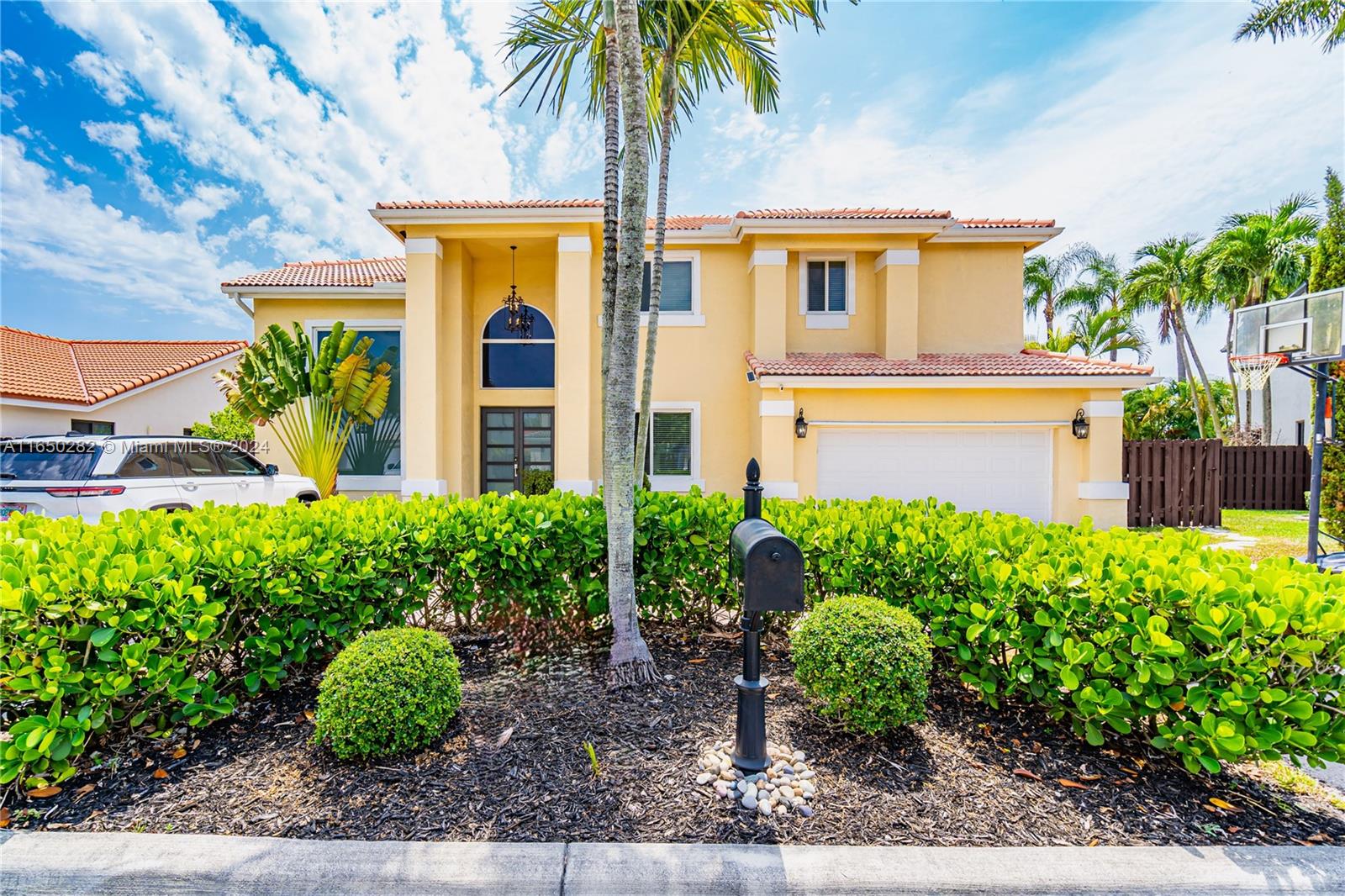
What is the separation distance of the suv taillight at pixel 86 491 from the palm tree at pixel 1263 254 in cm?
2726

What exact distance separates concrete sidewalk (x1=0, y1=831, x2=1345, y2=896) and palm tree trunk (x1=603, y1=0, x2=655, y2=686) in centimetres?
154

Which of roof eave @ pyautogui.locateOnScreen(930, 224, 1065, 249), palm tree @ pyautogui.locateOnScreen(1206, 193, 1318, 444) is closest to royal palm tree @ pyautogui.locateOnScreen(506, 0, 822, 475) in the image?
roof eave @ pyautogui.locateOnScreen(930, 224, 1065, 249)

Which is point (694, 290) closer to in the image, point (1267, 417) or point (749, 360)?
point (749, 360)

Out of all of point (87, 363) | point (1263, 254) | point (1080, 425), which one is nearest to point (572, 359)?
point (1080, 425)

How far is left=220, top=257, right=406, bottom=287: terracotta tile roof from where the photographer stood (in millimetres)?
11727

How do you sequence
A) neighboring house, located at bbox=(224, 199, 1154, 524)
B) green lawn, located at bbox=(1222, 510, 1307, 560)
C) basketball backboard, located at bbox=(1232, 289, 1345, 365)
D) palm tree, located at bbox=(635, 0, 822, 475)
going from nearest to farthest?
palm tree, located at bbox=(635, 0, 822, 475)
basketball backboard, located at bbox=(1232, 289, 1345, 365)
green lawn, located at bbox=(1222, 510, 1307, 560)
neighboring house, located at bbox=(224, 199, 1154, 524)

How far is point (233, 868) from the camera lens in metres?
2.22

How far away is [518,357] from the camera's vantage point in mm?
12352

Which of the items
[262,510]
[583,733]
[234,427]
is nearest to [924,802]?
[583,733]

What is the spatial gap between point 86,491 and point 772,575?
29.7 ft

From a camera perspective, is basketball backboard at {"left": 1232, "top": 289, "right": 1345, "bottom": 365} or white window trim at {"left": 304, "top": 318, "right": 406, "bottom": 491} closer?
basketball backboard at {"left": 1232, "top": 289, "right": 1345, "bottom": 365}

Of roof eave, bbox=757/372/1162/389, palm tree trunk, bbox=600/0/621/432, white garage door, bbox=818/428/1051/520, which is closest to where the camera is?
palm tree trunk, bbox=600/0/621/432

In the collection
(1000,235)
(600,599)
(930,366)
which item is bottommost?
(600,599)

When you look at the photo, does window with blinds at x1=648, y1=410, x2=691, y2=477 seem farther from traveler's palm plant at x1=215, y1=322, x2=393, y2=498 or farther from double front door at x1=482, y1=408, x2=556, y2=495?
traveler's palm plant at x1=215, y1=322, x2=393, y2=498
